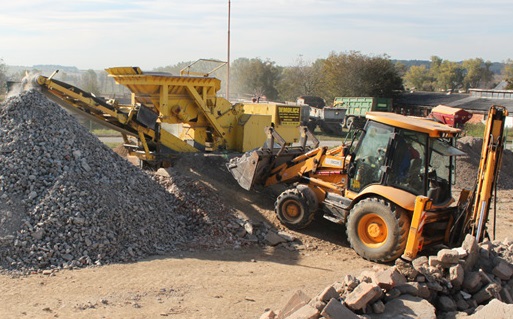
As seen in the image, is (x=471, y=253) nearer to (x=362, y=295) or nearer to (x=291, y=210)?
(x=362, y=295)

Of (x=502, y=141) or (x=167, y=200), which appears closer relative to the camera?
(x=502, y=141)

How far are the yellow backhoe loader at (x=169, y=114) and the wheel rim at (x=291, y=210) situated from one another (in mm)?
2567

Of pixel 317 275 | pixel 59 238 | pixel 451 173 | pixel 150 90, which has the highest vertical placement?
pixel 150 90

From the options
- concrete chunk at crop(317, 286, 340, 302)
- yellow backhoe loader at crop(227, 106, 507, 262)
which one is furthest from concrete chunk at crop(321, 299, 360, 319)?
yellow backhoe loader at crop(227, 106, 507, 262)

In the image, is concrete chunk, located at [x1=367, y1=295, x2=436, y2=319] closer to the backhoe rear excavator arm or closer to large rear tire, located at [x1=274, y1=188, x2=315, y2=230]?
the backhoe rear excavator arm

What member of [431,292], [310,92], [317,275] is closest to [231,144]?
[317,275]

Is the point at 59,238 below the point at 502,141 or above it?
below

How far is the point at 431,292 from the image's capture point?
5.59 m

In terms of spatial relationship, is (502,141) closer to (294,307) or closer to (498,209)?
(294,307)

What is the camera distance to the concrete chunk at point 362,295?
16.0 ft

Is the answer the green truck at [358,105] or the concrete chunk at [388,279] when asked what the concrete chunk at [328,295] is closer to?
the concrete chunk at [388,279]

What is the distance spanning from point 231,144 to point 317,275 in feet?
16.9

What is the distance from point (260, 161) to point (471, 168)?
8599 mm

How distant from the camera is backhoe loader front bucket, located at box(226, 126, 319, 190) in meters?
9.48
